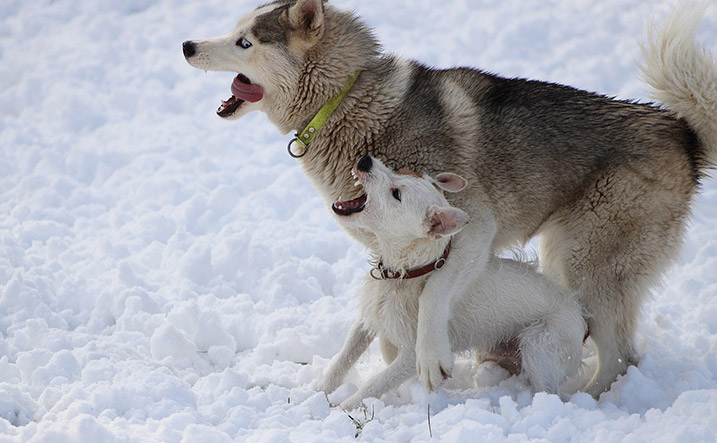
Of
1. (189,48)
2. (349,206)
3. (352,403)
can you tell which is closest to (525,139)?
(349,206)

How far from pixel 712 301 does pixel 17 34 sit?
8.53m

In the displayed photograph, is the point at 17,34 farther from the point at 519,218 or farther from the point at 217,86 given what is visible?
the point at 519,218

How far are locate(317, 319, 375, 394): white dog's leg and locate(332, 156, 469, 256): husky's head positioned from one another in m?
0.67

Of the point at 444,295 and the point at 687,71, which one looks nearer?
the point at 444,295

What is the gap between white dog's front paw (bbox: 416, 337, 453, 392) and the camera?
3.85 meters

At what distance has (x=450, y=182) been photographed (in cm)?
395

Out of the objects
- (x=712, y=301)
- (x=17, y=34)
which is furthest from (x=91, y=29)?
(x=712, y=301)

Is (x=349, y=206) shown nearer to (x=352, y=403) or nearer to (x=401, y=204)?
A: (x=401, y=204)

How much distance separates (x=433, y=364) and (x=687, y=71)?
219cm

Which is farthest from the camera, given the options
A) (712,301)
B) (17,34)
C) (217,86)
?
(17,34)

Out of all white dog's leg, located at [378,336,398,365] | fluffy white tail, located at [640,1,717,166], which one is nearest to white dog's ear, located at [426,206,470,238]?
white dog's leg, located at [378,336,398,365]

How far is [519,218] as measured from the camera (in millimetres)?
4312

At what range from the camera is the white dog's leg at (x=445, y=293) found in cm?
387

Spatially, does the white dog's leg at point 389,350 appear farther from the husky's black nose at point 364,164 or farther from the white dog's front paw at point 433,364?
the husky's black nose at point 364,164
